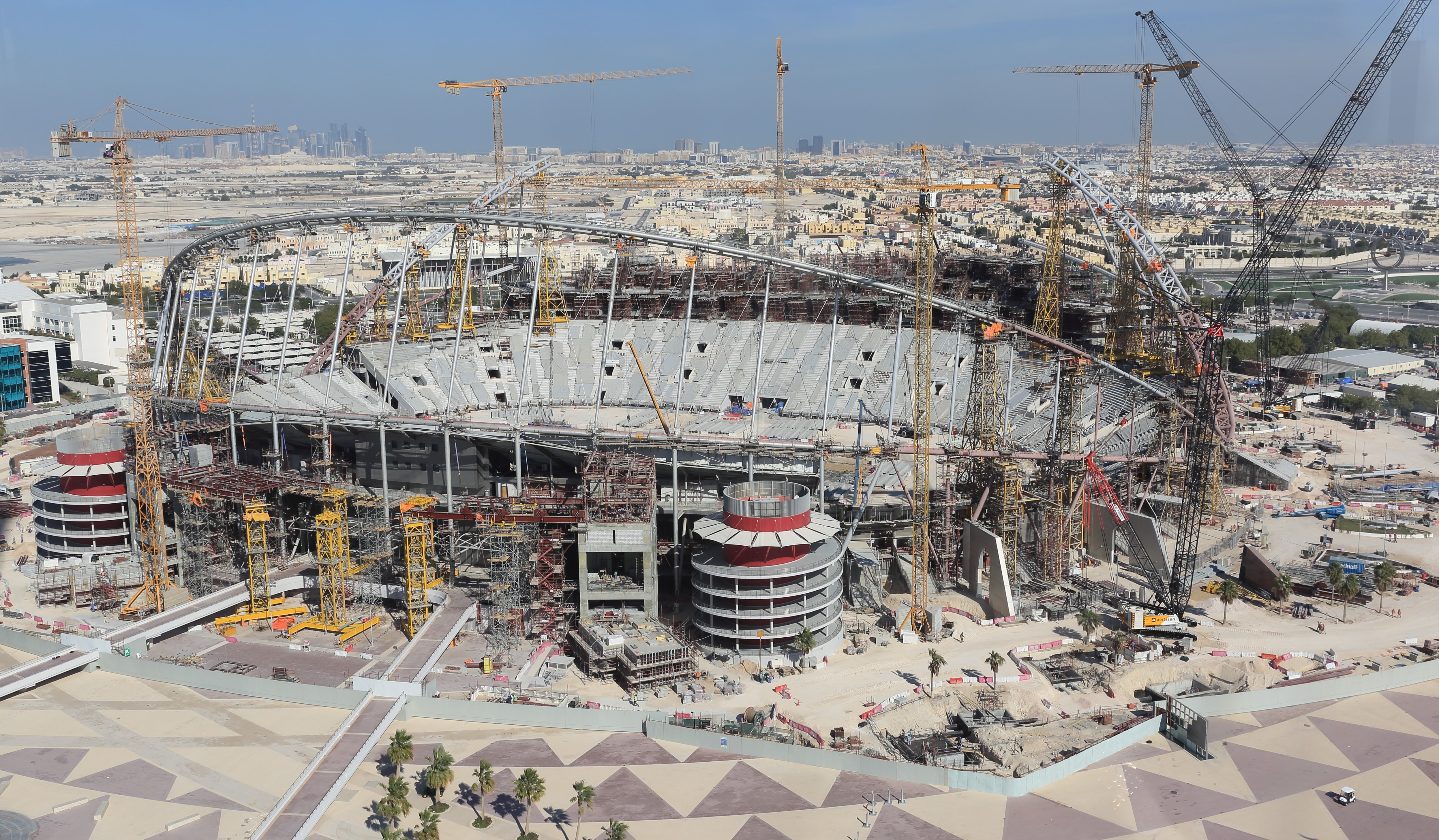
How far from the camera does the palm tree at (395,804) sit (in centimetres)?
4206

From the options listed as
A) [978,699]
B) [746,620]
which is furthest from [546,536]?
[978,699]

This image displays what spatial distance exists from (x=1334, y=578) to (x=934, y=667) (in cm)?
2748

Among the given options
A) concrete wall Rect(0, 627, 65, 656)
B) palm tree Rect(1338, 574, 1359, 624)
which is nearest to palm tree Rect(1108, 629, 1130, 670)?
palm tree Rect(1338, 574, 1359, 624)

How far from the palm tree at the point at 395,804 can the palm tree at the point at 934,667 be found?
25.2 m

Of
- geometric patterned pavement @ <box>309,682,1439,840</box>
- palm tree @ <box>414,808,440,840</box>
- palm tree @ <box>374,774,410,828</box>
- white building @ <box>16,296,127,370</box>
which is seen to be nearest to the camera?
palm tree @ <box>414,808,440,840</box>

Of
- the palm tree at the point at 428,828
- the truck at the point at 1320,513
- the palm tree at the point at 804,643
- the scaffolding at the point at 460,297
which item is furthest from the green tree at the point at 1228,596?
the scaffolding at the point at 460,297

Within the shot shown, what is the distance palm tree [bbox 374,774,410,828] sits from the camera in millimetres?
42062

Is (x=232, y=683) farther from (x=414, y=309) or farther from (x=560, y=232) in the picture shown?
(x=414, y=309)

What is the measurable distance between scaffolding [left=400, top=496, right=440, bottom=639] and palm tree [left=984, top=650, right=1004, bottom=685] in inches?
1154

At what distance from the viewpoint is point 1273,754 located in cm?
4825

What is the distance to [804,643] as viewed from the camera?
59500 mm

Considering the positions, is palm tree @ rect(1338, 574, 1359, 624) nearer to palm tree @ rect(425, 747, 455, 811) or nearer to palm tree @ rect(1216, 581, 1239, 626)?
palm tree @ rect(1216, 581, 1239, 626)

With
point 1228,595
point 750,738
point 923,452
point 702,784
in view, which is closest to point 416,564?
point 750,738

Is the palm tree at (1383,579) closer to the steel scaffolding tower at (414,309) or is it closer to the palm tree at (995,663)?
the palm tree at (995,663)
